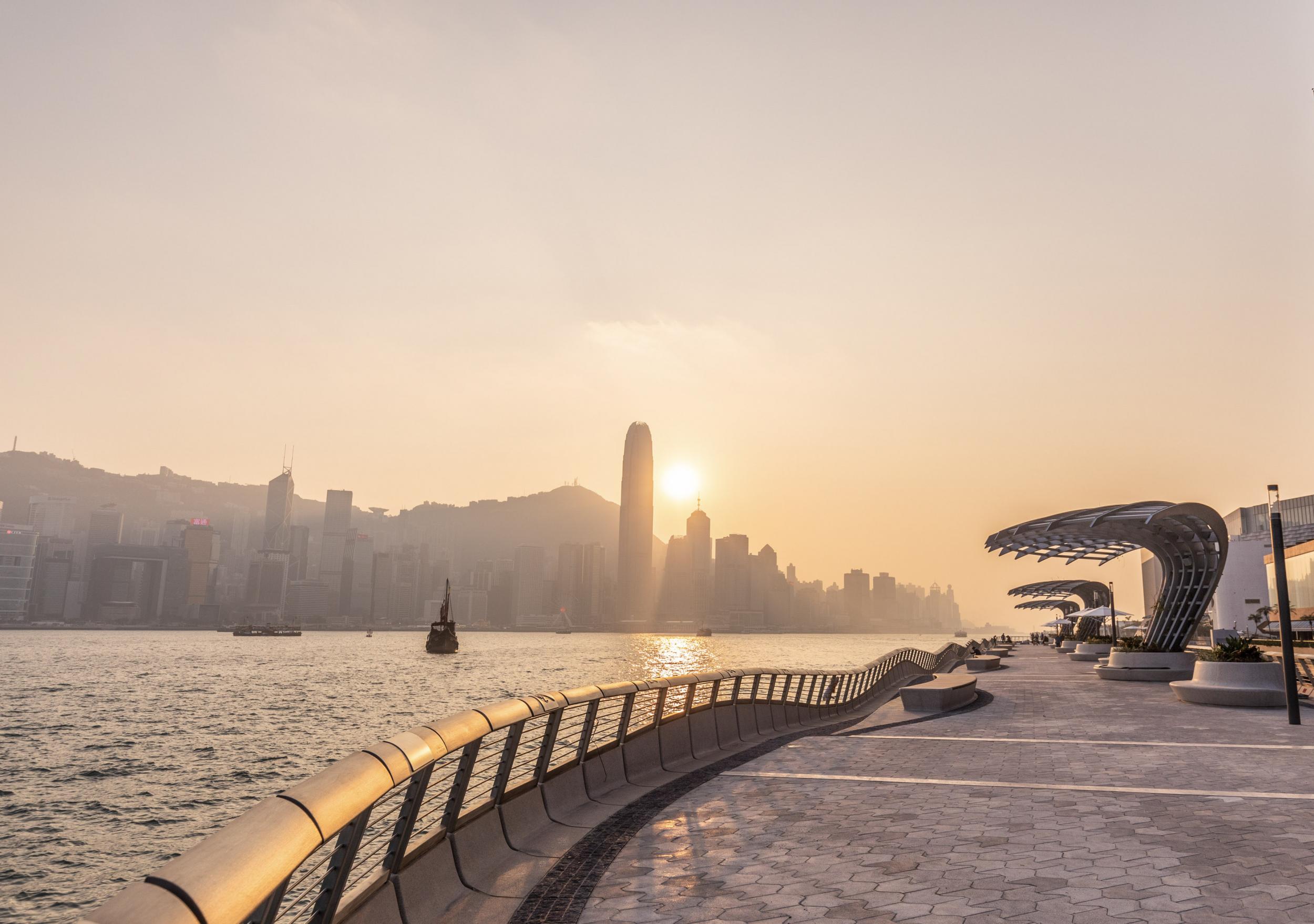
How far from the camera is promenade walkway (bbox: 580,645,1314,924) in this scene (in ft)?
19.8

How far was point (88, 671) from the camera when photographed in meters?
97.9

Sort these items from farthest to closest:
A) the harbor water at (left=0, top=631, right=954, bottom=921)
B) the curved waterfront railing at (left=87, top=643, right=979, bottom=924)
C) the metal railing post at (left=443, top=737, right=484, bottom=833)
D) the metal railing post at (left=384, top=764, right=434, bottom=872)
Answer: the harbor water at (left=0, top=631, right=954, bottom=921)
the metal railing post at (left=443, top=737, right=484, bottom=833)
the metal railing post at (left=384, top=764, right=434, bottom=872)
the curved waterfront railing at (left=87, top=643, right=979, bottom=924)

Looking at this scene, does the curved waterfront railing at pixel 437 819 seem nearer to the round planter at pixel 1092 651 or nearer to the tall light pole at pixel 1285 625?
the tall light pole at pixel 1285 625

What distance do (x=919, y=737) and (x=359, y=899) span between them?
12937mm

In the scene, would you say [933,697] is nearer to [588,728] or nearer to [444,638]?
[588,728]

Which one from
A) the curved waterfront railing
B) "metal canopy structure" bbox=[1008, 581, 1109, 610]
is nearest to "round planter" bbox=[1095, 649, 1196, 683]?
the curved waterfront railing

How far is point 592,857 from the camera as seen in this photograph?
23.9 feet

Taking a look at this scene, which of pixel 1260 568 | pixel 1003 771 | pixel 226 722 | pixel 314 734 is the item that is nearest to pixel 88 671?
pixel 226 722

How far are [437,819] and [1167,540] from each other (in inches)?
1197

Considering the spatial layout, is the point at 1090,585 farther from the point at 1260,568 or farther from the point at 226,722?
the point at 226,722

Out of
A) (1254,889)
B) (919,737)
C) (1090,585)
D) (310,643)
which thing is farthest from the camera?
(310,643)

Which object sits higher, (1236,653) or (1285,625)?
(1285,625)

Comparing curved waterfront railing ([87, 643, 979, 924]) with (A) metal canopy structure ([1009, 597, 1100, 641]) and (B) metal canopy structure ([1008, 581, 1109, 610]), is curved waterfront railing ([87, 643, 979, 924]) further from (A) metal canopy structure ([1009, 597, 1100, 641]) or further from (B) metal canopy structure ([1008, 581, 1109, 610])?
(A) metal canopy structure ([1009, 597, 1100, 641])

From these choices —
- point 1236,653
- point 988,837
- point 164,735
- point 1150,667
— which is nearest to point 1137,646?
point 1150,667
